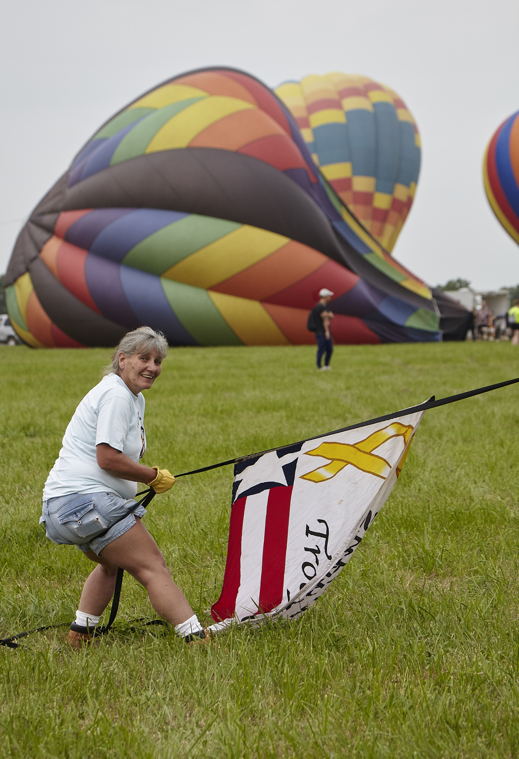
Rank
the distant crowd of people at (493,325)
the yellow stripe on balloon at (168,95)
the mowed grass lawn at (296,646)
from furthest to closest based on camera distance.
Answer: the distant crowd of people at (493,325) < the yellow stripe on balloon at (168,95) < the mowed grass lawn at (296,646)

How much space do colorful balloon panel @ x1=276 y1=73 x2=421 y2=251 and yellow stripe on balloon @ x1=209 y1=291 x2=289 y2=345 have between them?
520 inches

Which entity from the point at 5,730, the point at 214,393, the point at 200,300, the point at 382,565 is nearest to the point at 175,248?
the point at 200,300

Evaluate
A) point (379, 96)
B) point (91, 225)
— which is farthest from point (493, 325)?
point (91, 225)

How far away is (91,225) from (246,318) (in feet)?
15.4

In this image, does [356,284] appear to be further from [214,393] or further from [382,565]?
[382,565]

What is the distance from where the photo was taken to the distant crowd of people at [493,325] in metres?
24.3

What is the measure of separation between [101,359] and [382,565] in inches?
551

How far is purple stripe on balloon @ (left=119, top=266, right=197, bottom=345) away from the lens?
67.2ft

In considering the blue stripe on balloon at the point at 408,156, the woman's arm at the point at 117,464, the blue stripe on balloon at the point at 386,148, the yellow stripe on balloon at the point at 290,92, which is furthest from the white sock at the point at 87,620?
the yellow stripe on balloon at the point at 290,92

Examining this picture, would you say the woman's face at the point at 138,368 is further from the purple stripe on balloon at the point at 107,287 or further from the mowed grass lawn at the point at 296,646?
the purple stripe on balloon at the point at 107,287

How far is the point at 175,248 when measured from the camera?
2025 centimetres

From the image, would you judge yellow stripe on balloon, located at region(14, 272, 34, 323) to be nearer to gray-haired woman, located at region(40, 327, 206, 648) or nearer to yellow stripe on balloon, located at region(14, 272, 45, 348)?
yellow stripe on balloon, located at region(14, 272, 45, 348)

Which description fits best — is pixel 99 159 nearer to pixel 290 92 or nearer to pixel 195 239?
pixel 195 239

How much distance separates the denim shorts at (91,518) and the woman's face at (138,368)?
0.45 meters
